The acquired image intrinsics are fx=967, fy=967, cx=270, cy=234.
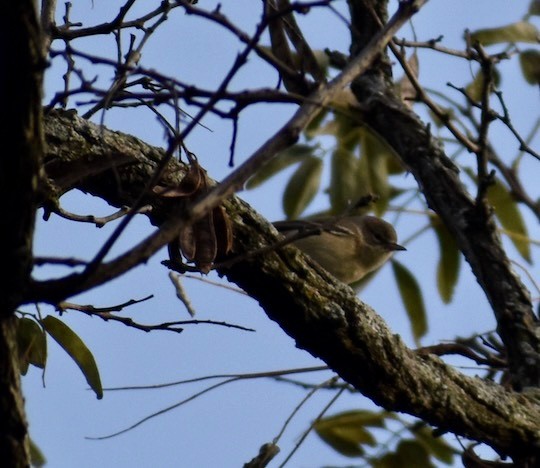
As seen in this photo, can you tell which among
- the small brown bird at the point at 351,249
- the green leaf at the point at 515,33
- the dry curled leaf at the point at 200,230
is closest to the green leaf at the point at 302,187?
the green leaf at the point at 515,33

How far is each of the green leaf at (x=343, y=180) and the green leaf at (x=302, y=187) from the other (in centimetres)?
15

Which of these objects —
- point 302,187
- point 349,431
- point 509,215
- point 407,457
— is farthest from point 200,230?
point 509,215

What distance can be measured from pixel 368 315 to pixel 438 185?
147 centimetres

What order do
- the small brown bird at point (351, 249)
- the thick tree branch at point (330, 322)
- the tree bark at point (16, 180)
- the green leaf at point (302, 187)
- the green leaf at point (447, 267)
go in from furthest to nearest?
1. the small brown bird at point (351, 249)
2. the green leaf at point (302, 187)
3. the green leaf at point (447, 267)
4. the thick tree branch at point (330, 322)
5. the tree bark at point (16, 180)

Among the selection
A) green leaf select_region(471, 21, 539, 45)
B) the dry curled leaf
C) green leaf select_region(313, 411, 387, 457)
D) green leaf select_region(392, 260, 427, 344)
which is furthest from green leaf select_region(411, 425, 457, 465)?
the dry curled leaf

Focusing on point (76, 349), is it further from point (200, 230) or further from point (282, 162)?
point (282, 162)

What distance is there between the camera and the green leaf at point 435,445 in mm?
4684

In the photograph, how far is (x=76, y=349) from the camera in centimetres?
338

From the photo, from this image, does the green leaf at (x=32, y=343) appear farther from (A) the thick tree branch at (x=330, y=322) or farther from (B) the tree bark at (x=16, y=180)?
(B) the tree bark at (x=16, y=180)

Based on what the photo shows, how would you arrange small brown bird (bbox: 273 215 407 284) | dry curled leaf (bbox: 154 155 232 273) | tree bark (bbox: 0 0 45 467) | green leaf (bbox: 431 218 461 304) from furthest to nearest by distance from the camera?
small brown bird (bbox: 273 215 407 284)
green leaf (bbox: 431 218 461 304)
dry curled leaf (bbox: 154 155 232 273)
tree bark (bbox: 0 0 45 467)

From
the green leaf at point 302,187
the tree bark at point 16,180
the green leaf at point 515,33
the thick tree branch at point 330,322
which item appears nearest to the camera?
the tree bark at point 16,180

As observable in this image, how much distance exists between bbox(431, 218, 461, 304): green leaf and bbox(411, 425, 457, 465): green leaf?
707mm

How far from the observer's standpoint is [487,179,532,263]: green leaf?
16.1ft

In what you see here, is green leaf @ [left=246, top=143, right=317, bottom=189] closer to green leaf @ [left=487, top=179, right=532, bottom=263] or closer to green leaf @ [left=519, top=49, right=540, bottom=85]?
green leaf @ [left=487, top=179, right=532, bottom=263]
